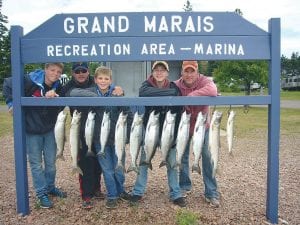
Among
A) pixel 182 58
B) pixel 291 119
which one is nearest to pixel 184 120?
pixel 182 58

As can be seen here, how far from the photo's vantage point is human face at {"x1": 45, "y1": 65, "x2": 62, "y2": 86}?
583cm

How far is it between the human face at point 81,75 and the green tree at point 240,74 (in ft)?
61.3

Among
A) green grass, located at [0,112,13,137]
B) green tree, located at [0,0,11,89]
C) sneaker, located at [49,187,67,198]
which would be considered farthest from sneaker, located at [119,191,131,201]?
green tree, located at [0,0,11,89]

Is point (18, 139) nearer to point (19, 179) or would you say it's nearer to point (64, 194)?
point (19, 179)

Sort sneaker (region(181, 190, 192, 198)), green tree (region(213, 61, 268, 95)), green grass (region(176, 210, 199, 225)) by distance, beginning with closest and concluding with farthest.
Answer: green grass (region(176, 210, 199, 225))
sneaker (region(181, 190, 192, 198))
green tree (region(213, 61, 268, 95))

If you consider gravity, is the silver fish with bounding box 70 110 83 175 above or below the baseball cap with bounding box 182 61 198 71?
below

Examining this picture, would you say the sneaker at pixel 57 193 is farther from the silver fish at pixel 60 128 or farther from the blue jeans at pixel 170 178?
the silver fish at pixel 60 128

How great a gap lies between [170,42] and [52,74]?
175 centimetres

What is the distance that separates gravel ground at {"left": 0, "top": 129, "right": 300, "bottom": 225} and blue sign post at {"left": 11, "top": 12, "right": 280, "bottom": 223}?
615mm

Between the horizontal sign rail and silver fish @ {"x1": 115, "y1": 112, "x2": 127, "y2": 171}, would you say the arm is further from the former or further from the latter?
silver fish @ {"x1": 115, "y1": 112, "x2": 127, "y2": 171}

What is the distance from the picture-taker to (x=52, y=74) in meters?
5.86

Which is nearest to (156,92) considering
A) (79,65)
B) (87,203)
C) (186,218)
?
(79,65)

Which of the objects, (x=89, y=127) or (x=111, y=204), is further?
(x=111, y=204)

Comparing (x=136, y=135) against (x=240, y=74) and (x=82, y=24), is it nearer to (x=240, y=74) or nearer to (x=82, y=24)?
(x=82, y=24)
